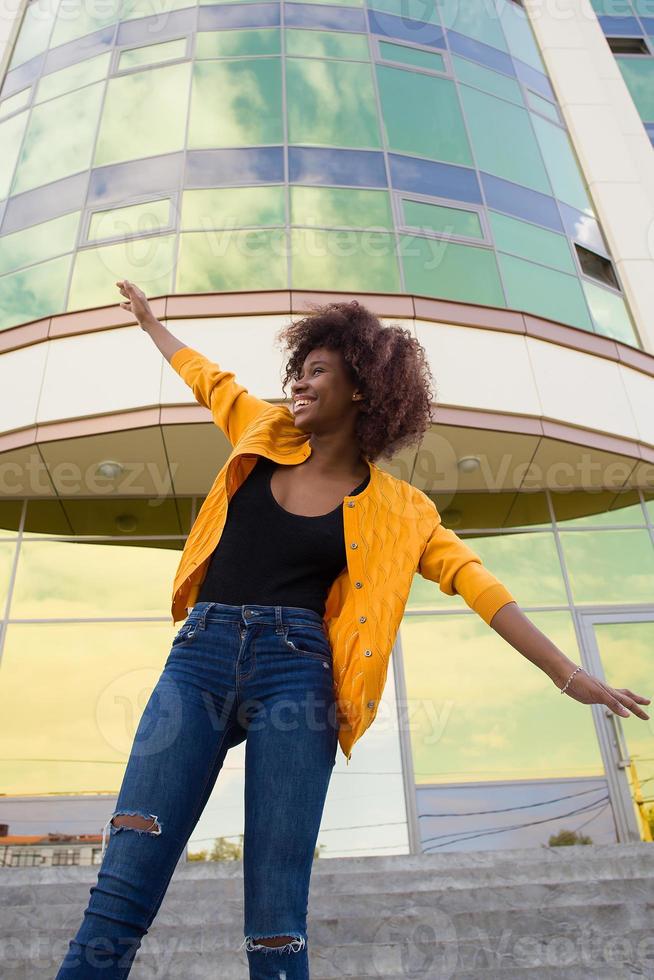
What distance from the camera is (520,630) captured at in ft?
6.82

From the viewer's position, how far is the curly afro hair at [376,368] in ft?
8.25

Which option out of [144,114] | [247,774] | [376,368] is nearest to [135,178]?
[144,114]

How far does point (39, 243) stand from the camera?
945 cm

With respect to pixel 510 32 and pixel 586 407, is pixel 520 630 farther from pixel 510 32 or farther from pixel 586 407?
pixel 510 32

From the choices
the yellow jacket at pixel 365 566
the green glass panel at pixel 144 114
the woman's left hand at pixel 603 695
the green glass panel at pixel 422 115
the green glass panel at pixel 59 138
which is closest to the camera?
the woman's left hand at pixel 603 695

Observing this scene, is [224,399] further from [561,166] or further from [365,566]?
[561,166]

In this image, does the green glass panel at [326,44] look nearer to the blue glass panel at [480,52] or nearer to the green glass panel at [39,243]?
the blue glass panel at [480,52]

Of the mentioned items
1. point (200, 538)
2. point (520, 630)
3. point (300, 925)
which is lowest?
point (300, 925)

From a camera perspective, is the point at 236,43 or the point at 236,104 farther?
the point at 236,43

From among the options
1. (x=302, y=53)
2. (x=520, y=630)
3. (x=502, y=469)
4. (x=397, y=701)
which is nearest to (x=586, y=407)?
(x=502, y=469)

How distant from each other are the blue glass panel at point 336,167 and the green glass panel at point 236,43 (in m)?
1.87

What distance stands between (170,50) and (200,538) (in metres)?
10.6

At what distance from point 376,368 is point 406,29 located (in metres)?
10.7

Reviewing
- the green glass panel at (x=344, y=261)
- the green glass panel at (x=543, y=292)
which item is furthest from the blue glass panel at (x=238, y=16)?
the green glass panel at (x=543, y=292)
